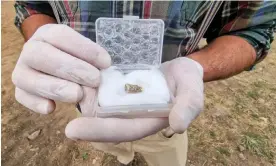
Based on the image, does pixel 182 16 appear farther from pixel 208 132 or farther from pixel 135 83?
pixel 208 132

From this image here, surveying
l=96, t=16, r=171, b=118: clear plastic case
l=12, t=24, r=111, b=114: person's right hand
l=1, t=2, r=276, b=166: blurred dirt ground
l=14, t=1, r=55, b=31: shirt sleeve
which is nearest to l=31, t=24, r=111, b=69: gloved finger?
l=12, t=24, r=111, b=114: person's right hand

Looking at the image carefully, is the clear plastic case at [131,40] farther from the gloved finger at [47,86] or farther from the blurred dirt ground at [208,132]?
the blurred dirt ground at [208,132]

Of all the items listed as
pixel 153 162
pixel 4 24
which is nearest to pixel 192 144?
pixel 153 162

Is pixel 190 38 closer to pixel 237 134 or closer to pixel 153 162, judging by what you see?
pixel 153 162

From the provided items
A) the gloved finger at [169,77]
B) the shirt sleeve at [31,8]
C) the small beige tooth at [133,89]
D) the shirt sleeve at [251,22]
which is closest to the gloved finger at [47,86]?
the small beige tooth at [133,89]

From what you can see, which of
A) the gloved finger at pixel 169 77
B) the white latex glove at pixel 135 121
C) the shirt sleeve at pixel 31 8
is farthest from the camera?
the shirt sleeve at pixel 31 8

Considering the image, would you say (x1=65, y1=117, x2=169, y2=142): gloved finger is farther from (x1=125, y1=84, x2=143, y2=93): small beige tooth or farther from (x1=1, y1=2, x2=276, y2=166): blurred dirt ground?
(x1=1, y1=2, x2=276, y2=166): blurred dirt ground
